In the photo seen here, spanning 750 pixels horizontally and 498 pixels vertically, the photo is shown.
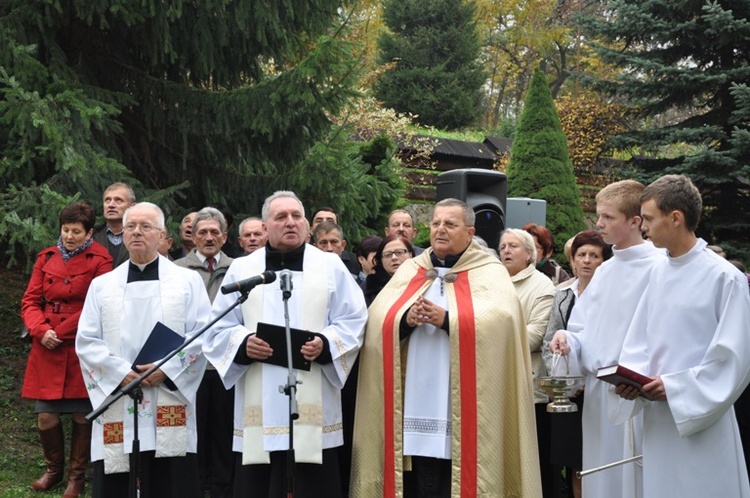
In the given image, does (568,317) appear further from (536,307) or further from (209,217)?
(209,217)

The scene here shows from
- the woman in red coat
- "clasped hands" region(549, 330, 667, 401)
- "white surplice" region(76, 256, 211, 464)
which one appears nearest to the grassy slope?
the woman in red coat

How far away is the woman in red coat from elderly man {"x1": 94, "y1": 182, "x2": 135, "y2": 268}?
0.35m

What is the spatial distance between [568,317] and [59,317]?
3.78m

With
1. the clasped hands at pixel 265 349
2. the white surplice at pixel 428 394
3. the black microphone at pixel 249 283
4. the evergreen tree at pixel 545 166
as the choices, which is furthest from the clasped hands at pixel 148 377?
the evergreen tree at pixel 545 166

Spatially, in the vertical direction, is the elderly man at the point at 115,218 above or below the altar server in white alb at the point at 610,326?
above

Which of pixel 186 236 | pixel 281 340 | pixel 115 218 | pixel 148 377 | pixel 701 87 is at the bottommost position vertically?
pixel 148 377

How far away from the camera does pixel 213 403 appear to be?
25.3ft

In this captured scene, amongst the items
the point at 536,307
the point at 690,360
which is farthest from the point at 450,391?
the point at 690,360

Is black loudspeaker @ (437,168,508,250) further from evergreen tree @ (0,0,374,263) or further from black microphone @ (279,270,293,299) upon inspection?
black microphone @ (279,270,293,299)

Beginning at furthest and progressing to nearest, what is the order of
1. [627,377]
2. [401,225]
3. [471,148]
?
[471,148]
[401,225]
[627,377]

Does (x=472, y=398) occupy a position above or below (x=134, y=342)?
below

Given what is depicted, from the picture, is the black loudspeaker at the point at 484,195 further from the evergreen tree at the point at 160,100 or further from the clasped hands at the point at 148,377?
the clasped hands at the point at 148,377

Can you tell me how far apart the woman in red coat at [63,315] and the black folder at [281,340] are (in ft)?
6.93

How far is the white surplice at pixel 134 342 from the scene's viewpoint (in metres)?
6.23
